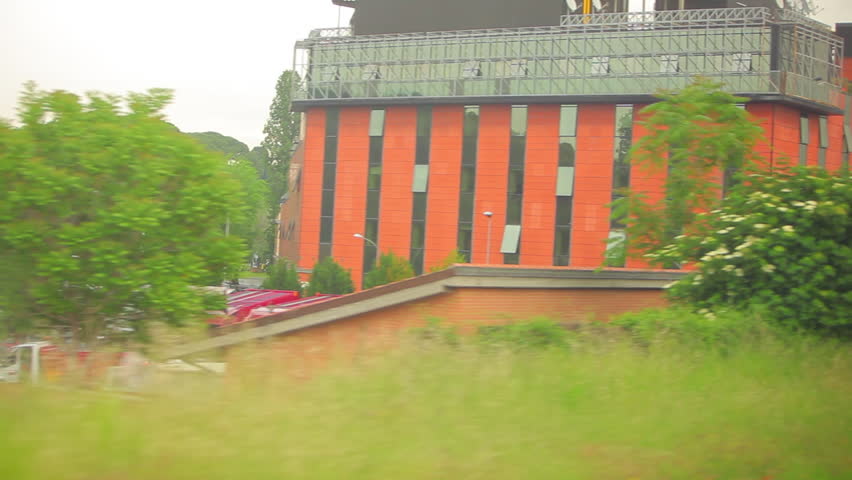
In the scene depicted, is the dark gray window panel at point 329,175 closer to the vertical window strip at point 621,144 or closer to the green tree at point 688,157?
the vertical window strip at point 621,144

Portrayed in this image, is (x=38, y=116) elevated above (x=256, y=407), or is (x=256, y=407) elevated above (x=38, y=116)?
(x=38, y=116)

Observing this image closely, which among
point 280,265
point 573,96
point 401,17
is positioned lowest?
point 280,265

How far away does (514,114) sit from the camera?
5047 cm

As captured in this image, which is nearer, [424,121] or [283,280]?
[283,280]

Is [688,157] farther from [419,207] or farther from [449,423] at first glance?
[419,207]

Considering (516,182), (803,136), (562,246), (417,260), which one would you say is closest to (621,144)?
(516,182)

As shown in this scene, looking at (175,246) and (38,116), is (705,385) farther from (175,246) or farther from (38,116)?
(38,116)

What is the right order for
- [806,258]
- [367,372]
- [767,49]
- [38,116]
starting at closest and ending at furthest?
[367,372], [806,258], [38,116], [767,49]

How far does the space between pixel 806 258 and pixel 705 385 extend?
4.76 m

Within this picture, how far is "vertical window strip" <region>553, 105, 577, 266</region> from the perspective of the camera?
49.3 metres

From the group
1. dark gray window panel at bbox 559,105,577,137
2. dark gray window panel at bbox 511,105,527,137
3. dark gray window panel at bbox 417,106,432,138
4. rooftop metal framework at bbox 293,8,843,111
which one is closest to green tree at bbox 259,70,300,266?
rooftop metal framework at bbox 293,8,843,111

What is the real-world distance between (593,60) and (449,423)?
45163 millimetres

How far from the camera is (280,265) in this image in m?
51.1

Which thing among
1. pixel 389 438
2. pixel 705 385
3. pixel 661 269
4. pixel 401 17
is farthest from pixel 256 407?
pixel 401 17
